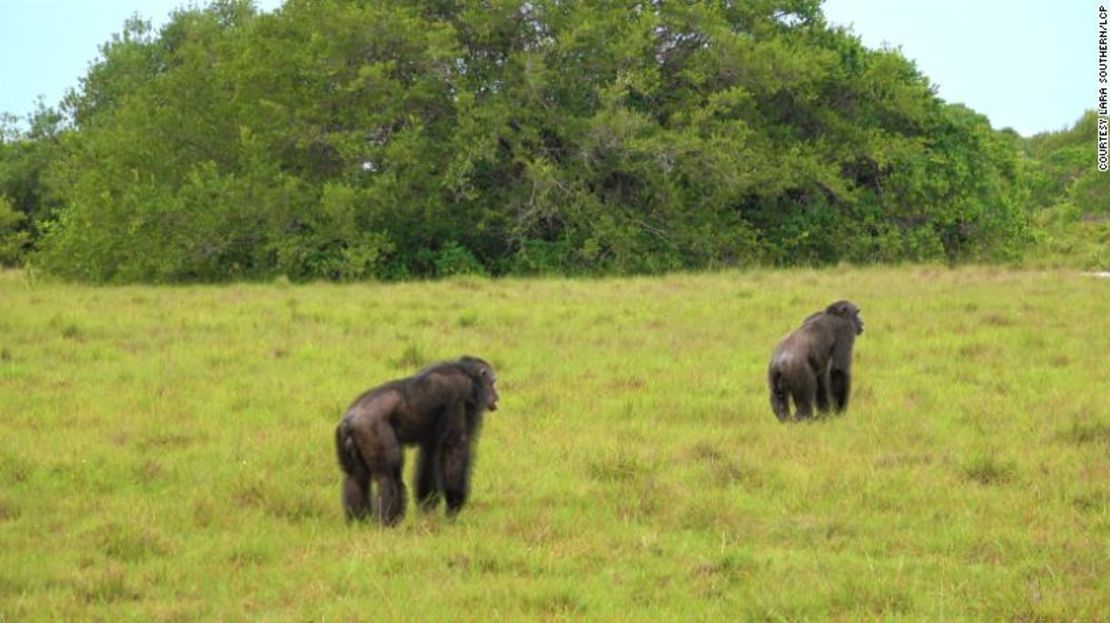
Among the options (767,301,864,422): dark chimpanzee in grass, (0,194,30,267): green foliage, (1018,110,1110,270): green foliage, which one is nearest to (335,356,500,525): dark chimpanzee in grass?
(767,301,864,422): dark chimpanzee in grass

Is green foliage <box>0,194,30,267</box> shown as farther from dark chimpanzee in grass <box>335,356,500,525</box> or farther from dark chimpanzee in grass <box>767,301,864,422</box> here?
dark chimpanzee in grass <box>335,356,500,525</box>

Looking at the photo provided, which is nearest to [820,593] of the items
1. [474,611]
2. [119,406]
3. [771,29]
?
[474,611]

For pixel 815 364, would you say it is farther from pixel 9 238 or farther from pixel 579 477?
pixel 9 238

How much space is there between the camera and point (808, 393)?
10.9 meters

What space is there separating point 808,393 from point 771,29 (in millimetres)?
22967

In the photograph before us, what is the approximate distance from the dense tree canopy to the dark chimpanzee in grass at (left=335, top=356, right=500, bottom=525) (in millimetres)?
19917

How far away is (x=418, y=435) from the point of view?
7.77 metres

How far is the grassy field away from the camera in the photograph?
647 centimetres

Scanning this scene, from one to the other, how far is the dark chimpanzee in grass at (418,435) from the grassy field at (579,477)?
0.23 m

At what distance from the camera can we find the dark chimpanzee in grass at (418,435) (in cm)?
737

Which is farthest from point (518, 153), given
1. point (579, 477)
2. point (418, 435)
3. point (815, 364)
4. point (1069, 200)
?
point (1069, 200)

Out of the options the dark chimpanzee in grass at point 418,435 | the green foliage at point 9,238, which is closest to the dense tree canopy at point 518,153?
the green foliage at point 9,238

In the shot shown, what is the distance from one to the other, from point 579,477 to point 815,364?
2.96 meters

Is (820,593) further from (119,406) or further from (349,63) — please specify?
(349,63)
